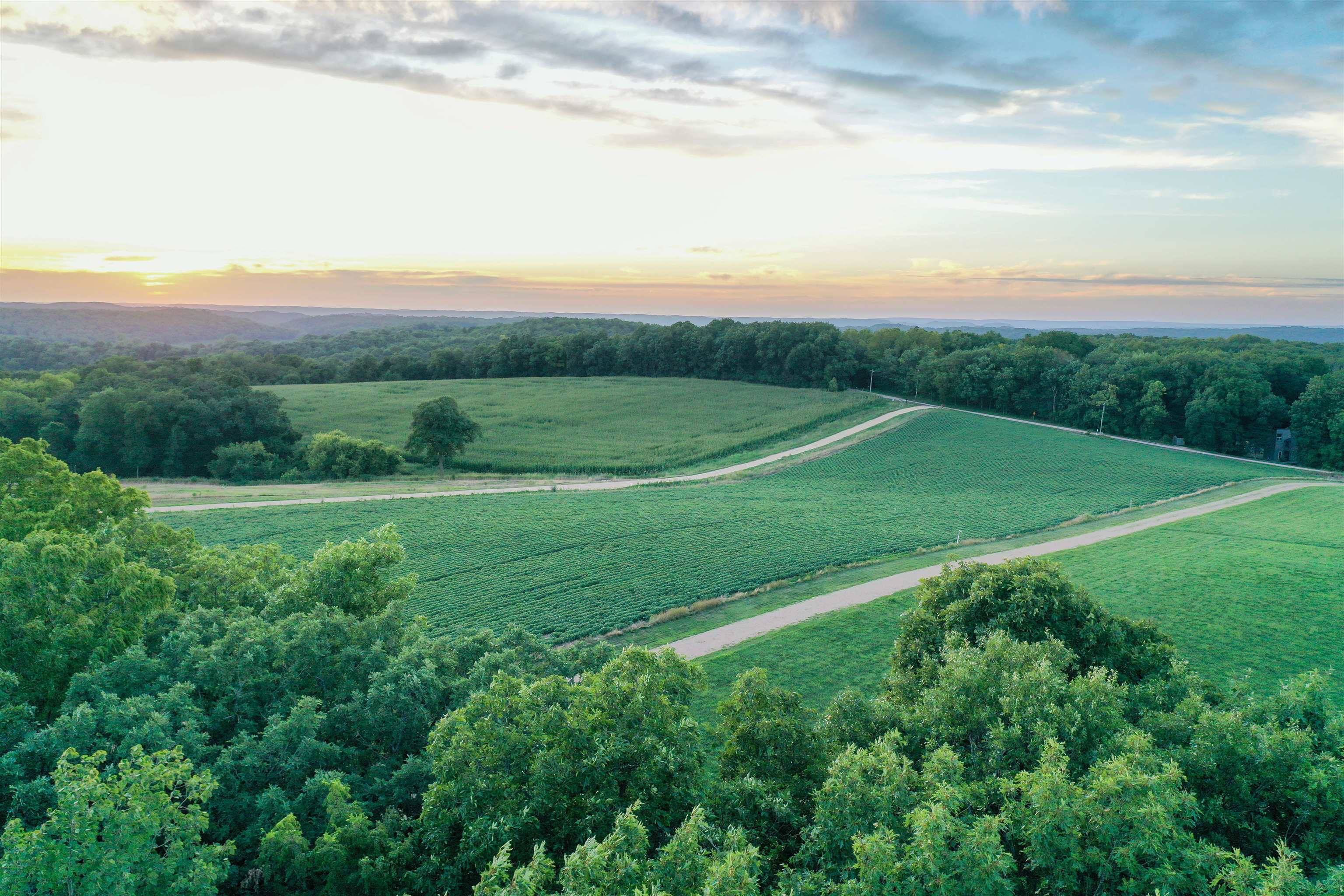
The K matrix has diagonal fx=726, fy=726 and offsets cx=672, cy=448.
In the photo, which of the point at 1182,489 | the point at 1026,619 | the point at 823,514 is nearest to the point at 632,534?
the point at 823,514

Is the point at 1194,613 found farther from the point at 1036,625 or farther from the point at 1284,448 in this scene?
the point at 1284,448

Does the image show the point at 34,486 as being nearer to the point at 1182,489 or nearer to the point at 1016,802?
the point at 1016,802

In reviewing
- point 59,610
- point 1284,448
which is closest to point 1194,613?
point 59,610

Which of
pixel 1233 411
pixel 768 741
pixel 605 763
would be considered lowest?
pixel 768 741

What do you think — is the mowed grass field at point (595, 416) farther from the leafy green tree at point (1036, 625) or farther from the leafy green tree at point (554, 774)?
the leafy green tree at point (554, 774)

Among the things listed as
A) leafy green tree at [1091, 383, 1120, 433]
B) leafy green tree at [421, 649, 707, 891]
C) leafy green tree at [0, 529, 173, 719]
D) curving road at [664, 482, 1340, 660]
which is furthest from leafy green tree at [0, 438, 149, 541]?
leafy green tree at [1091, 383, 1120, 433]

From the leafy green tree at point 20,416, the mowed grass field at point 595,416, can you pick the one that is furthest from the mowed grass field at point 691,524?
the leafy green tree at point 20,416
